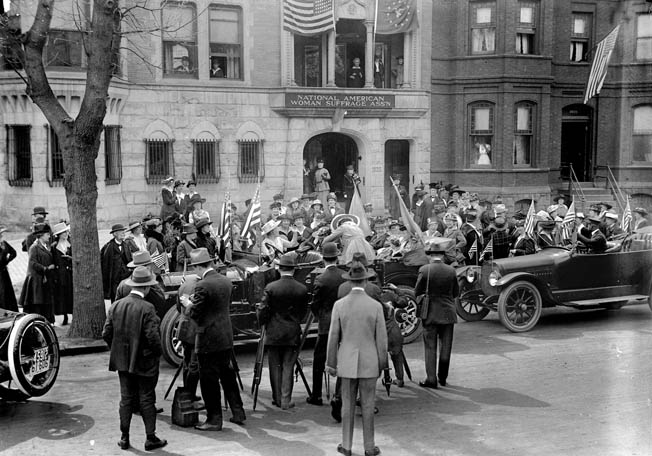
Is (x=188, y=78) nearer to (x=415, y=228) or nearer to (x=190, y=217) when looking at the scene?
(x=190, y=217)

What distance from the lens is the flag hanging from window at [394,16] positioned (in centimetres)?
2398

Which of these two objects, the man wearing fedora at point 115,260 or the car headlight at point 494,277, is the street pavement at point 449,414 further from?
the man wearing fedora at point 115,260

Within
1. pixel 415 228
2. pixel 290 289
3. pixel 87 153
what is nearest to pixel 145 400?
pixel 290 289

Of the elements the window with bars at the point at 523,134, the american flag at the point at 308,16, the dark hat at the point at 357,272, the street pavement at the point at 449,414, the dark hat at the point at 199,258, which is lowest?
the street pavement at the point at 449,414

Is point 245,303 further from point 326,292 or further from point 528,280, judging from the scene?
point 528,280

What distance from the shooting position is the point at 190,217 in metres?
14.7

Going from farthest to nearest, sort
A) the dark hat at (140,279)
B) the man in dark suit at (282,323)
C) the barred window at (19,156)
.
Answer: the barred window at (19,156) < the man in dark suit at (282,323) < the dark hat at (140,279)

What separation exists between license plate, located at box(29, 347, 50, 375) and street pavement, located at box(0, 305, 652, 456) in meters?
0.51

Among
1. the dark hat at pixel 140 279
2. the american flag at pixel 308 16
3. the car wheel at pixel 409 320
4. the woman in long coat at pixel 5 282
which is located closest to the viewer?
the dark hat at pixel 140 279

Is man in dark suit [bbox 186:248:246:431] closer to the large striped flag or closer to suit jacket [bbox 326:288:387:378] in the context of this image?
→ suit jacket [bbox 326:288:387:378]

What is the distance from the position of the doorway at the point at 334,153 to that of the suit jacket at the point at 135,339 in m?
18.4

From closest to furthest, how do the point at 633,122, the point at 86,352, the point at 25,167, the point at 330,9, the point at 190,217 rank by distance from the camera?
→ the point at 86,352 → the point at 190,217 → the point at 25,167 → the point at 330,9 → the point at 633,122

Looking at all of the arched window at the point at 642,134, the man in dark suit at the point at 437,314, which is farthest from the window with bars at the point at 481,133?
the man in dark suit at the point at 437,314

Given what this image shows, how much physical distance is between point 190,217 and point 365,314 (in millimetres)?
8213
